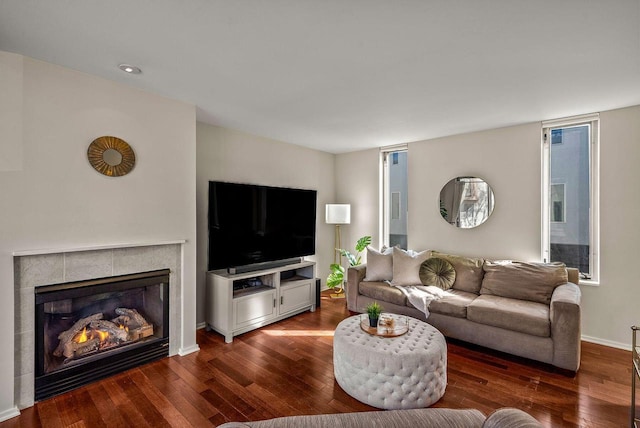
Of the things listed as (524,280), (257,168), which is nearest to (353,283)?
(524,280)

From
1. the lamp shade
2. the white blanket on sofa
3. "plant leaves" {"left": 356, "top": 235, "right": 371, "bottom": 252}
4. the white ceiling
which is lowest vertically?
the white blanket on sofa

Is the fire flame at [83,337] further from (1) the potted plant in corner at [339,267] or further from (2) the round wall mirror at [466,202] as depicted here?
(2) the round wall mirror at [466,202]

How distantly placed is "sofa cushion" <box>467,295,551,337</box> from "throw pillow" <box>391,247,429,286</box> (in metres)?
0.76

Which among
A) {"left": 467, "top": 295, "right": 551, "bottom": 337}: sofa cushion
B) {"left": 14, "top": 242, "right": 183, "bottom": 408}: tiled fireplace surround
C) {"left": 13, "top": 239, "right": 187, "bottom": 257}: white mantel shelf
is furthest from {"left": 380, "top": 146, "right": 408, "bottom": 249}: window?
{"left": 14, "top": 242, "right": 183, "bottom": 408}: tiled fireplace surround

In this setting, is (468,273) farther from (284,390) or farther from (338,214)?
(284,390)

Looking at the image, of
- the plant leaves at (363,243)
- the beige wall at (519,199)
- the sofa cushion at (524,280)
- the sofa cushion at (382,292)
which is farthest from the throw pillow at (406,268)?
the plant leaves at (363,243)

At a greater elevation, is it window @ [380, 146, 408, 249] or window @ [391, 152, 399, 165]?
window @ [391, 152, 399, 165]

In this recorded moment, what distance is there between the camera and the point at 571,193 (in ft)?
10.7

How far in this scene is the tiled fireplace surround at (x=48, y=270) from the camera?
201cm

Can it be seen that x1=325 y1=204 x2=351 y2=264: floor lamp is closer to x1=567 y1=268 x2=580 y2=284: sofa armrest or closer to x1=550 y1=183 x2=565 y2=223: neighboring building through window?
x1=550 y1=183 x2=565 y2=223: neighboring building through window

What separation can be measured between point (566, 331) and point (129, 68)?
4029 millimetres

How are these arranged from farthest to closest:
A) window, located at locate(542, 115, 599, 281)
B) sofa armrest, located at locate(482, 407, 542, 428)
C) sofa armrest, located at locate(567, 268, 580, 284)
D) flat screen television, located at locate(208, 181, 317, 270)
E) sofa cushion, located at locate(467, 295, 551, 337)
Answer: flat screen television, located at locate(208, 181, 317, 270), window, located at locate(542, 115, 599, 281), sofa armrest, located at locate(567, 268, 580, 284), sofa cushion, located at locate(467, 295, 551, 337), sofa armrest, located at locate(482, 407, 542, 428)

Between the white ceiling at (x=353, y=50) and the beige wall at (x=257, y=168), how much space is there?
635 mm

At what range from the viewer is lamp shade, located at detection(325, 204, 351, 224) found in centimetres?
468
